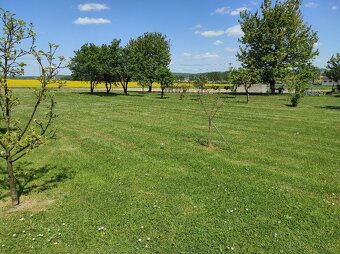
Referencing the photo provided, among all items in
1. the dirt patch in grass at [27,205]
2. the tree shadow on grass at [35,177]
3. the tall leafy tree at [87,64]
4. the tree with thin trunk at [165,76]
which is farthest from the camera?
the tall leafy tree at [87,64]

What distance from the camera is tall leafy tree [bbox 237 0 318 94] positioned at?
54938 mm

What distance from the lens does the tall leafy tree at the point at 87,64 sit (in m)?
48.0

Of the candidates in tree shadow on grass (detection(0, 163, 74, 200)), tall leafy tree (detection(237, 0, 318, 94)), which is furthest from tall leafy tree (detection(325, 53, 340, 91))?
tree shadow on grass (detection(0, 163, 74, 200))

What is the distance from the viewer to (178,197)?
8.95m

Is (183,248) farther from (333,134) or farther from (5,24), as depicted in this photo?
(333,134)

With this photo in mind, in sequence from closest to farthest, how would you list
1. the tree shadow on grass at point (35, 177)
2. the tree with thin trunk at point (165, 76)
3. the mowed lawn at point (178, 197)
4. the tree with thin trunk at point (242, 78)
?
the mowed lawn at point (178, 197) < the tree shadow on grass at point (35, 177) < the tree with thin trunk at point (242, 78) < the tree with thin trunk at point (165, 76)

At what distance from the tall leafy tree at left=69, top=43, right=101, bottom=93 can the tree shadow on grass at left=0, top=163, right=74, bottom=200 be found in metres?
38.2

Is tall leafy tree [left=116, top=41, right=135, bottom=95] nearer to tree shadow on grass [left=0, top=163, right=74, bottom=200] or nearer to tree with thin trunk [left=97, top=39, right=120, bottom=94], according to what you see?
tree with thin trunk [left=97, top=39, right=120, bottom=94]

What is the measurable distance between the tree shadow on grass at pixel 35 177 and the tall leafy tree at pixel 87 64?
38181 millimetres

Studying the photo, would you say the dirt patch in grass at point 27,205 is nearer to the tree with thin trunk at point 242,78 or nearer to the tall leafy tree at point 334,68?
the tree with thin trunk at point 242,78

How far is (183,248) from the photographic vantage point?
6.43 metres

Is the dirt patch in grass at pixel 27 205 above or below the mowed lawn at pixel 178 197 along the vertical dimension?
below

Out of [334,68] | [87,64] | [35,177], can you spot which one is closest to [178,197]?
[35,177]

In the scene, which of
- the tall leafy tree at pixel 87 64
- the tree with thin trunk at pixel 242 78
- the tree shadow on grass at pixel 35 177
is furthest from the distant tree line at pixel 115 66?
the tree shadow on grass at pixel 35 177
